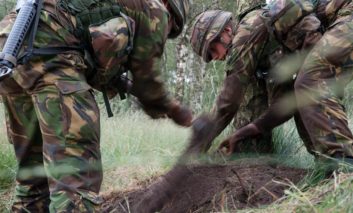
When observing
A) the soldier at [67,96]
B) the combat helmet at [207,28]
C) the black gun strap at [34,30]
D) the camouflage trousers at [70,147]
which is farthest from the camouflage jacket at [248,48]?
the black gun strap at [34,30]

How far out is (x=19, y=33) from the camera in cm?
252

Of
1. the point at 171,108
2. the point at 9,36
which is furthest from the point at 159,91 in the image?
the point at 9,36

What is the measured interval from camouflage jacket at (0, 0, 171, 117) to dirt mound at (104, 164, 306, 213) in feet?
2.01

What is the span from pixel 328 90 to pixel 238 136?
1035 mm

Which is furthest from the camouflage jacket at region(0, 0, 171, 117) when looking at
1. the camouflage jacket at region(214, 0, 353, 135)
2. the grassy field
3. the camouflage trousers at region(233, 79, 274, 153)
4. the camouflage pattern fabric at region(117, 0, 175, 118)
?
the camouflage trousers at region(233, 79, 274, 153)

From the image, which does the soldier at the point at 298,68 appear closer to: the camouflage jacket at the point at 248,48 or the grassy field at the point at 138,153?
the camouflage jacket at the point at 248,48

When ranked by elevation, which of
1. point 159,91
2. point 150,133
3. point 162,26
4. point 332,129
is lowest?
point 150,133

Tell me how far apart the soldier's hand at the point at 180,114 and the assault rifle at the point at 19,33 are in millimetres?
1009

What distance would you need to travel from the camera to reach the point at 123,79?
316cm

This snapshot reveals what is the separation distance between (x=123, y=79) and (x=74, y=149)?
0.72 meters

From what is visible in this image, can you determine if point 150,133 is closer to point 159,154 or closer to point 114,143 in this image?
point 114,143

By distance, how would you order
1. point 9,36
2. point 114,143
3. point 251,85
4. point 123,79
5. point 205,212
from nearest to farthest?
point 9,36
point 123,79
point 205,212
point 251,85
point 114,143

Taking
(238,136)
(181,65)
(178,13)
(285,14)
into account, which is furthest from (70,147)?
(181,65)

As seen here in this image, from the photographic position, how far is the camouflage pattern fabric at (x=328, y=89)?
3500mm
